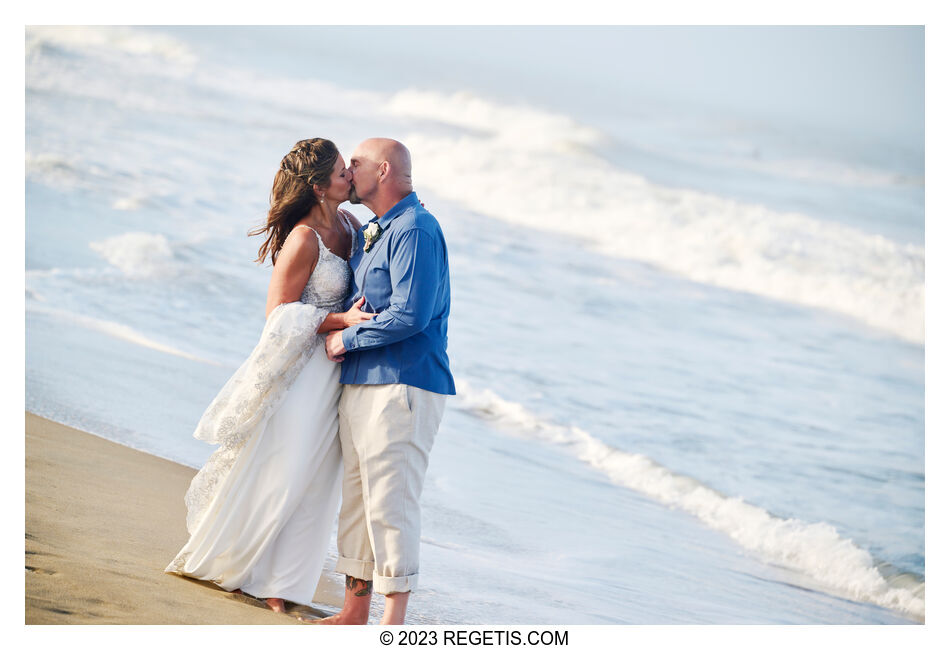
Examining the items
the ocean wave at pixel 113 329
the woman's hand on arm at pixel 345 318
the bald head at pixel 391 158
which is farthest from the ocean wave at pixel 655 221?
the woman's hand on arm at pixel 345 318

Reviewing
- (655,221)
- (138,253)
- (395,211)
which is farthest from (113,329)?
(655,221)

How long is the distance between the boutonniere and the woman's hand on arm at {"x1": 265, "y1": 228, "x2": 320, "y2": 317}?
0.16m

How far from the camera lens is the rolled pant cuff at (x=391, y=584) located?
282cm

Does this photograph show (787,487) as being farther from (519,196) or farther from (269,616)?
(519,196)

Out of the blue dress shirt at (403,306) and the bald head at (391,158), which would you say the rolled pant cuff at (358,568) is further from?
the bald head at (391,158)

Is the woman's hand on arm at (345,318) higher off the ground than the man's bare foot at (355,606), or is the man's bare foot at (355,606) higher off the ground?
the woman's hand on arm at (345,318)

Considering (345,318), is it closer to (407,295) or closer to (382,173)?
(407,295)

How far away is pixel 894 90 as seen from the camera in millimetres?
8867

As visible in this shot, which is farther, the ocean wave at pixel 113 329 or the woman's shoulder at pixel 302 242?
the ocean wave at pixel 113 329

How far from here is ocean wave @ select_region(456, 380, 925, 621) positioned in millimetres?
4828

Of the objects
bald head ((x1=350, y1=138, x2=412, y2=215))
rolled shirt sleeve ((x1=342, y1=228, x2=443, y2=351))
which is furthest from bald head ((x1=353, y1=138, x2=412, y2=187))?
rolled shirt sleeve ((x1=342, y1=228, x2=443, y2=351))

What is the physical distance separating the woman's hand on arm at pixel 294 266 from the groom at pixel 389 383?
0.51ft

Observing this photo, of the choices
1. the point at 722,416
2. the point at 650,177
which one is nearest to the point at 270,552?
the point at 722,416

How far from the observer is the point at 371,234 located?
2957 mm
